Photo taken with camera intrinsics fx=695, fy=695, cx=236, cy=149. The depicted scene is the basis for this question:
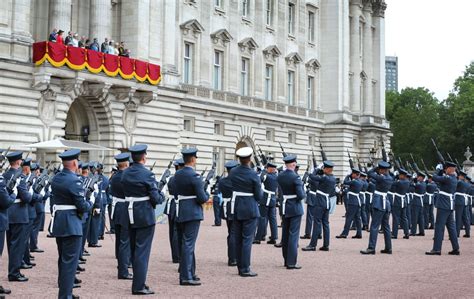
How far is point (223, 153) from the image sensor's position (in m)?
45.6

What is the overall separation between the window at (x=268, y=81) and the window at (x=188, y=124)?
10207mm

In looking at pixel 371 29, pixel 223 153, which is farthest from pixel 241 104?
pixel 371 29

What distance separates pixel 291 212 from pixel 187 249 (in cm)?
322

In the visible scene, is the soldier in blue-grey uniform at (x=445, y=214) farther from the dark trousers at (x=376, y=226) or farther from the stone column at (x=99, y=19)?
the stone column at (x=99, y=19)

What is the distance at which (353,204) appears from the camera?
2150cm

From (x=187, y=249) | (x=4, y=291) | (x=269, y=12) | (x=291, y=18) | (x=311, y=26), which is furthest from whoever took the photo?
(x=311, y=26)

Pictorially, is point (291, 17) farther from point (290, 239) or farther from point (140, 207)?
point (140, 207)

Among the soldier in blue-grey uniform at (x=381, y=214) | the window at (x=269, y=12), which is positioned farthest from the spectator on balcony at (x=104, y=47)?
the window at (x=269, y=12)

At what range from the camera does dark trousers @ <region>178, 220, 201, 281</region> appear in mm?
11695

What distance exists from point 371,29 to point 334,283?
2243 inches

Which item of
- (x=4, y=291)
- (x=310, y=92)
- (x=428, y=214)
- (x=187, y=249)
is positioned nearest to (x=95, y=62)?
(x=428, y=214)

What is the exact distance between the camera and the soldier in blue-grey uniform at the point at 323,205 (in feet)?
57.9

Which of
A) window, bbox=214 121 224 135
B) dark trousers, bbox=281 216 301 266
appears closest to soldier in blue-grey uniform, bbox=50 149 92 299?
dark trousers, bbox=281 216 301 266

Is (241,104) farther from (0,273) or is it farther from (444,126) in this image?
(444,126)
